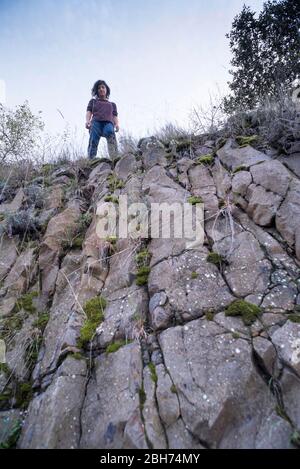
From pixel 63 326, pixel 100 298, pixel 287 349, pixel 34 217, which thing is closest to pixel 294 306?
pixel 287 349

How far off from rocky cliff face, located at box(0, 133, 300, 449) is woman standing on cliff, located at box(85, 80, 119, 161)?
2.17 metres

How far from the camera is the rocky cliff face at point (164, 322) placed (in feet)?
5.95

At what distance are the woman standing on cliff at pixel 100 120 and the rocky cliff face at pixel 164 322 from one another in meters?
2.17

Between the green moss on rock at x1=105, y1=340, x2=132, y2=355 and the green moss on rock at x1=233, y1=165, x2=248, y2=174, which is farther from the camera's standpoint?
the green moss on rock at x1=233, y1=165, x2=248, y2=174

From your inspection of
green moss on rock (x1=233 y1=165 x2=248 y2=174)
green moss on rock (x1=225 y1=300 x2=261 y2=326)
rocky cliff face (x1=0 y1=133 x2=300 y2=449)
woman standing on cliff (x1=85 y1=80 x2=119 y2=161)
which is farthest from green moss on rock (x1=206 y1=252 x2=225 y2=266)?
woman standing on cliff (x1=85 y1=80 x2=119 y2=161)

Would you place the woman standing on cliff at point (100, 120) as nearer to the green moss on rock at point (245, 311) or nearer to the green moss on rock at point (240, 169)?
the green moss on rock at point (240, 169)

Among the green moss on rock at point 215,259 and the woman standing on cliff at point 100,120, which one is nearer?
the green moss on rock at point 215,259

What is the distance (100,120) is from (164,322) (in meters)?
4.78

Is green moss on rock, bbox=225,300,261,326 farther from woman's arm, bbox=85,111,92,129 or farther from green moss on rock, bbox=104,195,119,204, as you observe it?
woman's arm, bbox=85,111,92,129

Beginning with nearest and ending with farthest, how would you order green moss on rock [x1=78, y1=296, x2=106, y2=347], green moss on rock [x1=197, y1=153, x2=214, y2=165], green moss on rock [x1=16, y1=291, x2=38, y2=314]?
green moss on rock [x1=78, y1=296, x2=106, y2=347], green moss on rock [x1=16, y1=291, x2=38, y2=314], green moss on rock [x1=197, y1=153, x2=214, y2=165]

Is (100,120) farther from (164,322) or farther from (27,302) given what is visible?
(164,322)

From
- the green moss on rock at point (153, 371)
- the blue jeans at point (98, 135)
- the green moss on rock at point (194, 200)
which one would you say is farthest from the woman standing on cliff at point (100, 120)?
the green moss on rock at point (153, 371)

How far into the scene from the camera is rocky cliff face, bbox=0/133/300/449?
181 cm
